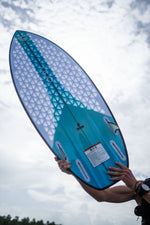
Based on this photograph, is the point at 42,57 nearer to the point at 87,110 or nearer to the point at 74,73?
the point at 74,73

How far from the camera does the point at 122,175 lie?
1.62 m

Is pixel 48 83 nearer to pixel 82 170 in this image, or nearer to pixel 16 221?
pixel 82 170

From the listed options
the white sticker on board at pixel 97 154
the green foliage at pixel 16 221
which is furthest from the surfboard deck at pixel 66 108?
the green foliage at pixel 16 221

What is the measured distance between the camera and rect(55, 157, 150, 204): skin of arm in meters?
1.57

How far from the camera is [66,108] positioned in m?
2.39

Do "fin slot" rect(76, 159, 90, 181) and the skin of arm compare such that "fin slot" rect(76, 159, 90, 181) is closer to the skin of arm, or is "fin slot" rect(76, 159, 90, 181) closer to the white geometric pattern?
the skin of arm

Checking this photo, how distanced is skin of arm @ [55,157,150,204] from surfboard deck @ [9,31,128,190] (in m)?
0.08

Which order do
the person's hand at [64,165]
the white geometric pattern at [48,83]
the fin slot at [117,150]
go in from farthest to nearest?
the white geometric pattern at [48,83] → the fin slot at [117,150] → the person's hand at [64,165]

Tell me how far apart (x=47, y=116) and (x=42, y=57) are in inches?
38.7

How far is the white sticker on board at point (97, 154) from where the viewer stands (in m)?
A: 2.07

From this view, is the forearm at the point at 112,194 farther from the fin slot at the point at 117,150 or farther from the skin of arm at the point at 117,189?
the fin slot at the point at 117,150

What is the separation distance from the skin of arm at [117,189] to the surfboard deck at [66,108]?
83mm

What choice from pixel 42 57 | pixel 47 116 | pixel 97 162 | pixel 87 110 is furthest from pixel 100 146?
pixel 42 57

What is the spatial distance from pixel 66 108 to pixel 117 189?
47.7 inches
